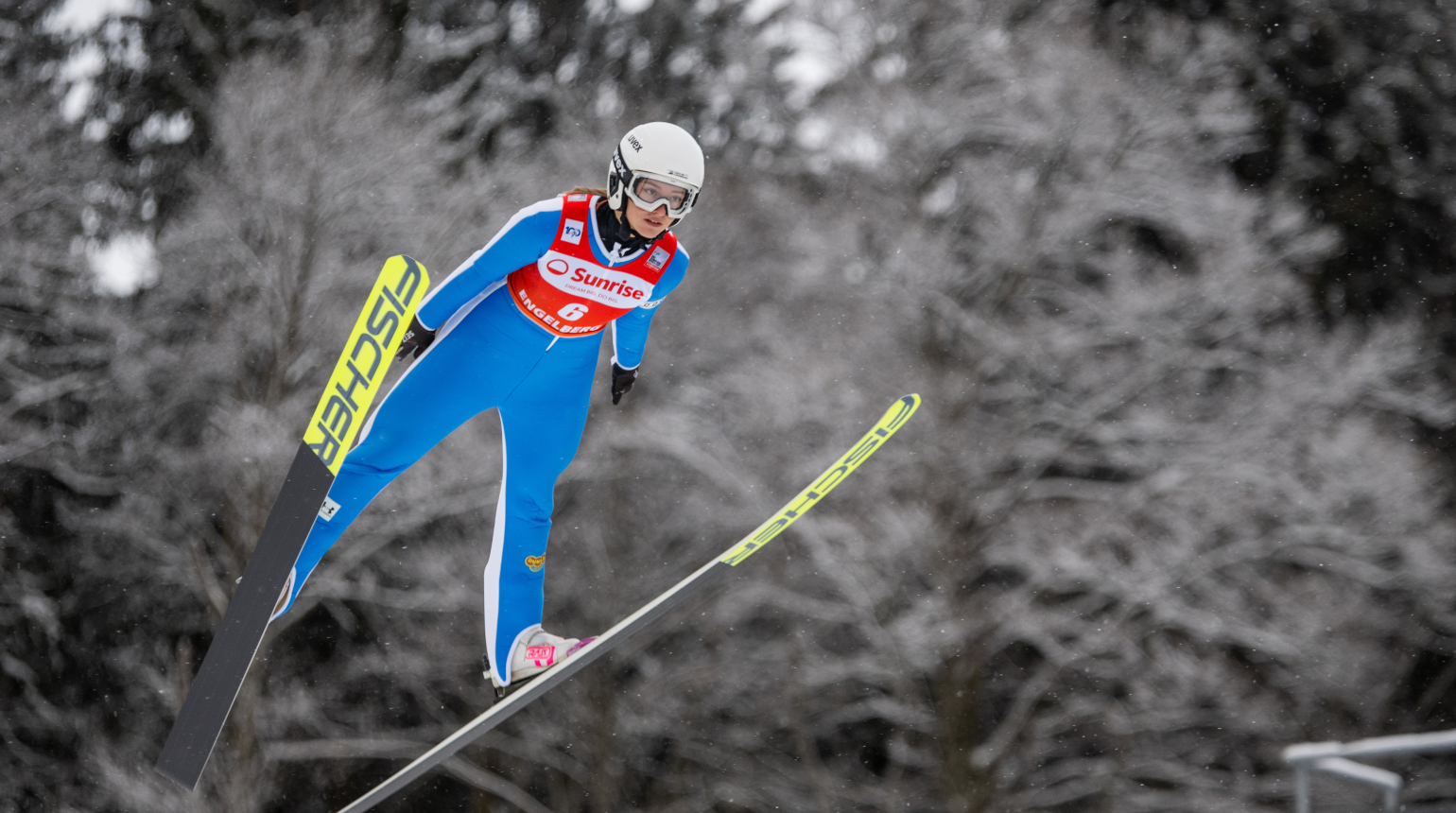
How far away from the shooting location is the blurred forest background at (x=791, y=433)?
9508 millimetres

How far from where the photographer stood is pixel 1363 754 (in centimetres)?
330

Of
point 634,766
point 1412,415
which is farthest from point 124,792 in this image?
point 1412,415

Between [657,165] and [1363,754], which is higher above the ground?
[657,165]

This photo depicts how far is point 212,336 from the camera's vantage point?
994cm

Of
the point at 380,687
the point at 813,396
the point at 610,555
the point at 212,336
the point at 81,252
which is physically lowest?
the point at 380,687

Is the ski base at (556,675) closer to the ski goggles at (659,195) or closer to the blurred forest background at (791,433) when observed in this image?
the ski goggles at (659,195)

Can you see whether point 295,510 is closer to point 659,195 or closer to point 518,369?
point 518,369

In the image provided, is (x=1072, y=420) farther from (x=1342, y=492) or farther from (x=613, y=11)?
(x=613, y=11)

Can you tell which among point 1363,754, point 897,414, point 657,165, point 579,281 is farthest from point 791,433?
point 657,165

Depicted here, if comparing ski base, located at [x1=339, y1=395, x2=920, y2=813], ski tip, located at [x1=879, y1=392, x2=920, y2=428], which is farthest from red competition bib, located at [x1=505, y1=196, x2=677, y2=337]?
ski tip, located at [x1=879, y1=392, x2=920, y2=428]

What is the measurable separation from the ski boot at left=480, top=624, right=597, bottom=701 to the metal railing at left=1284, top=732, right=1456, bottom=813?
2332 mm

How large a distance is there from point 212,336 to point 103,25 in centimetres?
463

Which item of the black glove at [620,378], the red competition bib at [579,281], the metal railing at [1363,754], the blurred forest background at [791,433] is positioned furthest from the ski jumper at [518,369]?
the blurred forest background at [791,433]

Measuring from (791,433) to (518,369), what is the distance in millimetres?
7836
